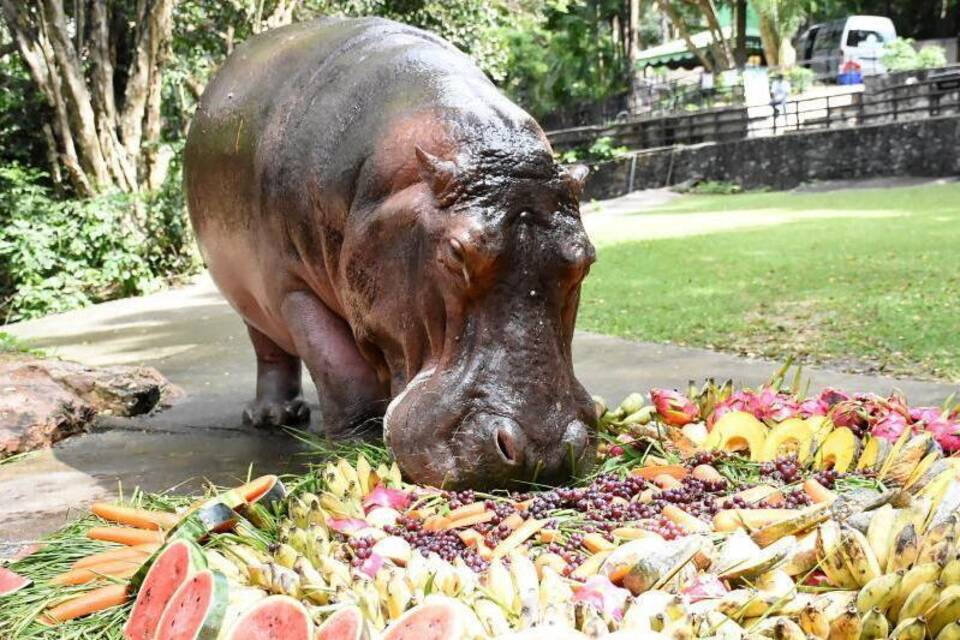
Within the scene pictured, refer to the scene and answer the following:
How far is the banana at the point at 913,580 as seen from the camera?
232 centimetres

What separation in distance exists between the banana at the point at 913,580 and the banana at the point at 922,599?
0.09 ft

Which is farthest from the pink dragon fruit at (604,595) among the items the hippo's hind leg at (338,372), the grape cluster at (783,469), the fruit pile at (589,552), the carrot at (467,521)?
the hippo's hind leg at (338,372)

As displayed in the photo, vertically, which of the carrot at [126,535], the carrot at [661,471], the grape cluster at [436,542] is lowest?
the carrot at [661,471]

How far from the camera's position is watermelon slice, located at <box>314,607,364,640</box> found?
7.31 ft

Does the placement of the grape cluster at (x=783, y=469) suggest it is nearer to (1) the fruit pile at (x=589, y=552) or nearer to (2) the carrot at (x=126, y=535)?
(1) the fruit pile at (x=589, y=552)

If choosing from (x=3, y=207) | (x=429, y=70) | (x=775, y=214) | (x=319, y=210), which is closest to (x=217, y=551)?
(x=319, y=210)

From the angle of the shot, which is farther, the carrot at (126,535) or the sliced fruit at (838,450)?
the sliced fruit at (838,450)

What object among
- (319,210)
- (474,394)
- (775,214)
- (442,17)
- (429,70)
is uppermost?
→ (442,17)

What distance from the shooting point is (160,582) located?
2.61 meters

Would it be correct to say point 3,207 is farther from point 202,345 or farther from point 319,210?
point 319,210

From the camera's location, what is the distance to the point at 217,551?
2.93 metres

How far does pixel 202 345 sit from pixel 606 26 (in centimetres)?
2815

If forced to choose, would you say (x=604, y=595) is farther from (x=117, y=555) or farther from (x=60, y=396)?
(x=60, y=396)

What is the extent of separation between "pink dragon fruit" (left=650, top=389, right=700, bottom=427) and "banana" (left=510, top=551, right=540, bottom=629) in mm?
1467
